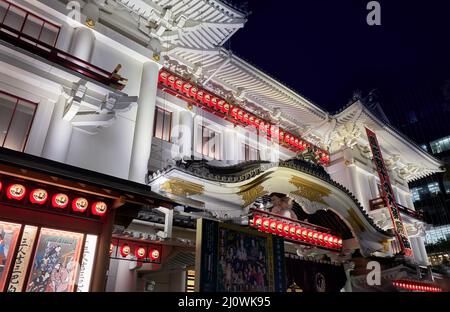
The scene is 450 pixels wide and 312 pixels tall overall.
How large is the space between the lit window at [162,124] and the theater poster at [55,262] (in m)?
6.41

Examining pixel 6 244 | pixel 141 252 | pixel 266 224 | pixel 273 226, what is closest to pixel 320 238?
pixel 273 226

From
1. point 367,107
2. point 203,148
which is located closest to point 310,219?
point 203,148

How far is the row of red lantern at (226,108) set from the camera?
1404 centimetres

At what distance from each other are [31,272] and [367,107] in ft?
66.2

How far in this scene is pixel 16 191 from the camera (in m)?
7.30

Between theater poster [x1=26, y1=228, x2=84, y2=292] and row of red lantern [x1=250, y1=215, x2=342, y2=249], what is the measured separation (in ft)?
23.3

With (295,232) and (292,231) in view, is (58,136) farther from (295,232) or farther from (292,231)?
(295,232)

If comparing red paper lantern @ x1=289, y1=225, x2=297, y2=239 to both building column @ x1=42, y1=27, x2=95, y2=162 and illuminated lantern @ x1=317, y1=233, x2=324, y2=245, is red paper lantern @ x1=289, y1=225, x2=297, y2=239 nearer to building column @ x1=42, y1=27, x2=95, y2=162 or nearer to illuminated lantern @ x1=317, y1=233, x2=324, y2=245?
illuminated lantern @ x1=317, y1=233, x2=324, y2=245

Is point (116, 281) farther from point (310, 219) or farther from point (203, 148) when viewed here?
point (310, 219)

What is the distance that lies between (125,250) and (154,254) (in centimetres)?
98

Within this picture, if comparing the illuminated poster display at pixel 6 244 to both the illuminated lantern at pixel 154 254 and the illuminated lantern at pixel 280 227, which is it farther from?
the illuminated lantern at pixel 280 227

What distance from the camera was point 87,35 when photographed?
11.3 meters

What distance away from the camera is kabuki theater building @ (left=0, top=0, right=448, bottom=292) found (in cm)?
725
